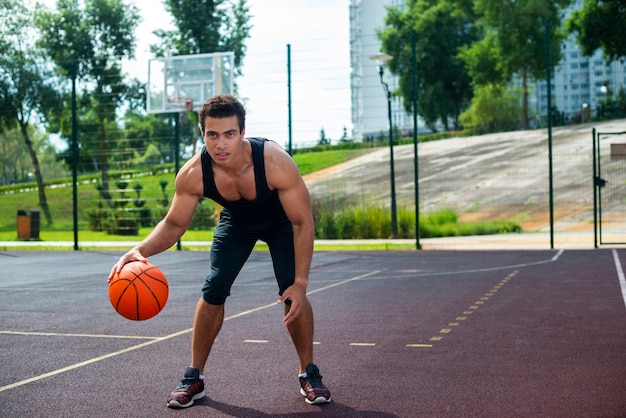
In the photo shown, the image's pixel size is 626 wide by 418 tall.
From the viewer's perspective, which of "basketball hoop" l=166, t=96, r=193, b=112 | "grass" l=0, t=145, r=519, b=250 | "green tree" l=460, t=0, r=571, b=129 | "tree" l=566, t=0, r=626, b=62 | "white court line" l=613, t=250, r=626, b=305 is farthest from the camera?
"green tree" l=460, t=0, r=571, b=129

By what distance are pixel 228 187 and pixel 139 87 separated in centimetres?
3509

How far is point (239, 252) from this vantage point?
15.5ft

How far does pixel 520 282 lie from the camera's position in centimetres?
1108

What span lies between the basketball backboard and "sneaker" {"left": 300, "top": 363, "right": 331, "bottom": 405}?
16.4m

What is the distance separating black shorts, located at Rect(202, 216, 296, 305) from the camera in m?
4.64

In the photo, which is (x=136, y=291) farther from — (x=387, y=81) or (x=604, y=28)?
(x=387, y=81)

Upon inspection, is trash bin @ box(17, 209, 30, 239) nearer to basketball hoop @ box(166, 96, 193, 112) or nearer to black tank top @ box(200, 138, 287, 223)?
basketball hoop @ box(166, 96, 193, 112)

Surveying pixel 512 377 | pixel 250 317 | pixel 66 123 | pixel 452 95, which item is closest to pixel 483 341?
pixel 512 377

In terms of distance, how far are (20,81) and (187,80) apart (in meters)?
18.3

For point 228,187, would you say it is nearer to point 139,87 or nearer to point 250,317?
point 250,317

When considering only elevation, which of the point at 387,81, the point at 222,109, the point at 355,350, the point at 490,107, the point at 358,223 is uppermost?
the point at 387,81

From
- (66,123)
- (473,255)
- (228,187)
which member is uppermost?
(66,123)

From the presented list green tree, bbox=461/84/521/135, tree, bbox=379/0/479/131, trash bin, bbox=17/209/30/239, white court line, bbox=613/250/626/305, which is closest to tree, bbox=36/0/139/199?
trash bin, bbox=17/209/30/239

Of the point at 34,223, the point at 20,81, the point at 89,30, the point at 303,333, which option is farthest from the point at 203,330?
the point at 89,30
